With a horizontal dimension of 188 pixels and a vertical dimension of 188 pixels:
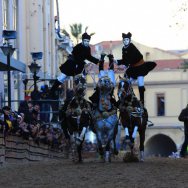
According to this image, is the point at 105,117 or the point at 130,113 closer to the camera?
the point at 105,117

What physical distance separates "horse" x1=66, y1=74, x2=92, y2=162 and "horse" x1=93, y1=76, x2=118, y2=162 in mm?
229

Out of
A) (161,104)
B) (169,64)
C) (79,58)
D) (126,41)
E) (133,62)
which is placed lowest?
(161,104)

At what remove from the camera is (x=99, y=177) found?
15000 millimetres

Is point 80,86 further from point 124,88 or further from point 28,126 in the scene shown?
point 28,126

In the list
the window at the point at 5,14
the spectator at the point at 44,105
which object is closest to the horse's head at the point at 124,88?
the spectator at the point at 44,105

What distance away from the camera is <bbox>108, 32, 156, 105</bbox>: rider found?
68.6 ft

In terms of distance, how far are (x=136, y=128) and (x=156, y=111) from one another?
63.4m

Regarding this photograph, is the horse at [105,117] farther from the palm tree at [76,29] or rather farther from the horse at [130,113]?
the palm tree at [76,29]

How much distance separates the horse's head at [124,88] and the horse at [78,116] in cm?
84

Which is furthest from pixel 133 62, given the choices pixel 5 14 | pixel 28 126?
pixel 5 14

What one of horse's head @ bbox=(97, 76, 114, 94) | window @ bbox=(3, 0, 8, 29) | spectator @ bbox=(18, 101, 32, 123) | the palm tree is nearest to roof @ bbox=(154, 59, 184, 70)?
the palm tree

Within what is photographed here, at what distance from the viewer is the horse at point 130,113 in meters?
20.2

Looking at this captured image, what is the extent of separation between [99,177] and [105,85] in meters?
5.02

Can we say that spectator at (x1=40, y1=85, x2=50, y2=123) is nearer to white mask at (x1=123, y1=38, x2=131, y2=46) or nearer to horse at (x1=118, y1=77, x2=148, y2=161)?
white mask at (x1=123, y1=38, x2=131, y2=46)
